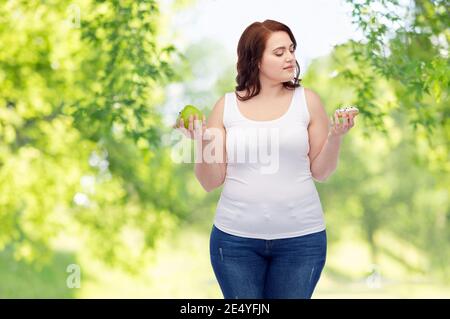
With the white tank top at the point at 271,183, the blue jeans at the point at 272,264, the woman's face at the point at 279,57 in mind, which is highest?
the woman's face at the point at 279,57

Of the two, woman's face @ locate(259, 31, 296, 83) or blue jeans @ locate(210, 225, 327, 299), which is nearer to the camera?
blue jeans @ locate(210, 225, 327, 299)

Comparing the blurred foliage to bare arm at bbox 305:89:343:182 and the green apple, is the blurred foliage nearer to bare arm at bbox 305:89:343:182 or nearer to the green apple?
the green apple

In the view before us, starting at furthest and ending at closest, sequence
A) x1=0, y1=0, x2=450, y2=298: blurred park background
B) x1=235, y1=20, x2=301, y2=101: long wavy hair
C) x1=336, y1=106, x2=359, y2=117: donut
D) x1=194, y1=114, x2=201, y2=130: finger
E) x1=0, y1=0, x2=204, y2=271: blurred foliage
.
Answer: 1. x1=0, y1=0, x2=204, y2=271: blurred foliage
2. x1=0, y1=0, x2=450, y2=298: blurred park background
3. x1=235, y1=20, x2=301, y2=101: long wavy hair
4. x1=194, y1=114, x2=201, y2=130: finger
5. x1=336, y1=106, x2=359, y2=117: donut

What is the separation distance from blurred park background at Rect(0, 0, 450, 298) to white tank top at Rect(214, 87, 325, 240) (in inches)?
55.9

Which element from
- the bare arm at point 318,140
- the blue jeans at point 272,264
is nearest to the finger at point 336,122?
the bare arm at point 318,140

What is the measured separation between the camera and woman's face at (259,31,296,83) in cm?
316

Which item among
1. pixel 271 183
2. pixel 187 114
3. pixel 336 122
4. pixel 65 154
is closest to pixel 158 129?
pixel 65 154

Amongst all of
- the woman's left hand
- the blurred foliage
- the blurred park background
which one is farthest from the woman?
the blurred foliage

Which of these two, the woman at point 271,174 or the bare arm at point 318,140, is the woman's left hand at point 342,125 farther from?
the bare arm at point 318,140

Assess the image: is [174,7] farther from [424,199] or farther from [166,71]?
[424,199]

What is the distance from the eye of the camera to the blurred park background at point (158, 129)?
6.68 metres

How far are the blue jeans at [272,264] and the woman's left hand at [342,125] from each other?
1.35 feet

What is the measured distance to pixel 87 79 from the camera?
34.9 ft

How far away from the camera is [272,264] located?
308 cm
